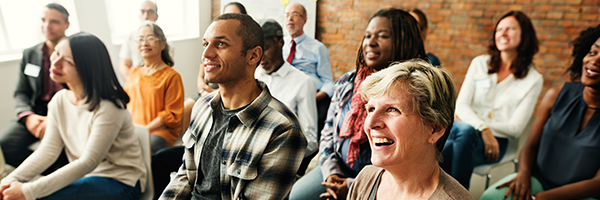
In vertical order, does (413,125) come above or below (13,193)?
above

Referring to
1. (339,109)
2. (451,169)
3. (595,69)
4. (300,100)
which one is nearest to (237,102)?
(339,109)

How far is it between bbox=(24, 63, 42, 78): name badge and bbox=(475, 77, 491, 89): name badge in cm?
312

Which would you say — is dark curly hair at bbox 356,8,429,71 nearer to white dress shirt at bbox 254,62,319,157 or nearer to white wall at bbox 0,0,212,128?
white dress shirt at bbox 254,62,319,157

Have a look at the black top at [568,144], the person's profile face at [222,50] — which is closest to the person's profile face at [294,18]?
the person's profile face at [222,50]

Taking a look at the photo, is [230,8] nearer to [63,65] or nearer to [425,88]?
[63,65]

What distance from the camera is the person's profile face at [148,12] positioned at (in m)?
2.11

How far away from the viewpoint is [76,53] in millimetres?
1566

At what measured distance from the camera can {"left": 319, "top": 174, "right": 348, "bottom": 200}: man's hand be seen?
1.57m

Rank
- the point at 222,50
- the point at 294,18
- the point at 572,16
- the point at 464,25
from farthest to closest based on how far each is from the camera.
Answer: the point at 464,25
the point at 572,16
the point at 294,18
the point at 222,50

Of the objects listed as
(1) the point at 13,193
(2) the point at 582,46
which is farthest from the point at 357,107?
(1) the point at 13,193

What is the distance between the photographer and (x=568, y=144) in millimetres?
1688

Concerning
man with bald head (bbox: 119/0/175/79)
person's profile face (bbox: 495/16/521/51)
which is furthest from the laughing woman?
person's profile face (bbox: 495/16/521/51)

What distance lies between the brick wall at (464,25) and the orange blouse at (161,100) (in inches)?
116

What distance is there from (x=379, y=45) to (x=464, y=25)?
126 inches
